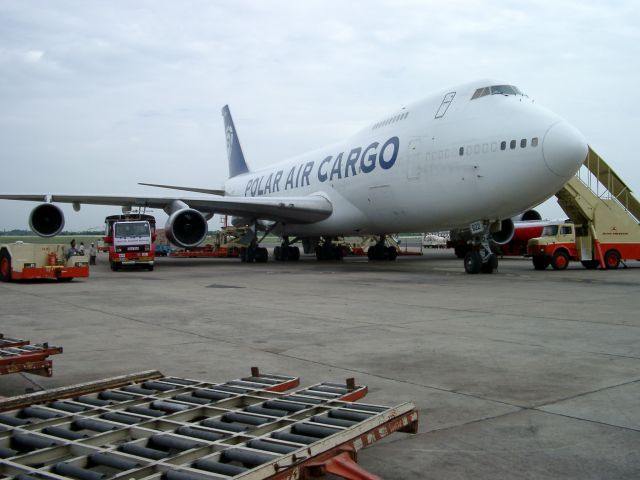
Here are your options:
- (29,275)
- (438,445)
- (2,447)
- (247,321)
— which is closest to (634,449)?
(438,445)

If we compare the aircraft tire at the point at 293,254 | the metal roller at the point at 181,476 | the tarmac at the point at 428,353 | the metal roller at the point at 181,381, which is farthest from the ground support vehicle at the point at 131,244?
the metal roller at the point at 181,476

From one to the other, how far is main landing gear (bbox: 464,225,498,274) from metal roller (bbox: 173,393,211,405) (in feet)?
42.9

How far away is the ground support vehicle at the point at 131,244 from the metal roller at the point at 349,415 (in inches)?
690

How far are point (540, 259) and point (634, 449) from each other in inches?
658

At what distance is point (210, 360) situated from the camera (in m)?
5.58

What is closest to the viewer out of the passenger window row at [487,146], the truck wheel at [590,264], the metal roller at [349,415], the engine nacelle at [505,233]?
the metal roller at [349,415]

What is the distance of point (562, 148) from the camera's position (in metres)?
13.3

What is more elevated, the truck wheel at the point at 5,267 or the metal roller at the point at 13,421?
the truck wheel at the point at 5,267

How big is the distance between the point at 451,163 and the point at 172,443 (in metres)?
13.1

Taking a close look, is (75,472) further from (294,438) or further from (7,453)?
(294,438)

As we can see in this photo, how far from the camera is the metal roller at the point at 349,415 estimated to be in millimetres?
3068

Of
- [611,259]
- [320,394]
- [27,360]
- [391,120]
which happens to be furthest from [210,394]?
[611,259]

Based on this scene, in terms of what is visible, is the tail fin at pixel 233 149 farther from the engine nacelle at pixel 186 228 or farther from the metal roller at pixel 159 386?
the metal roller at pixel 159 386

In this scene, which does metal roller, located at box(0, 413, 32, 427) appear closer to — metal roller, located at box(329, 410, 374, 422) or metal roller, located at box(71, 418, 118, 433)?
metal roller, located at box(71, 418, 118, 433)
